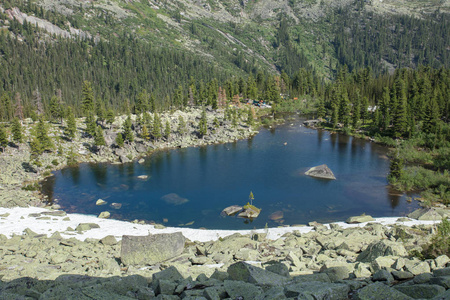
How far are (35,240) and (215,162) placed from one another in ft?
144

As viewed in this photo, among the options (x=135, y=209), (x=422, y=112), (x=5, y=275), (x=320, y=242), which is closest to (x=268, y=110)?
(x=422, y=112)

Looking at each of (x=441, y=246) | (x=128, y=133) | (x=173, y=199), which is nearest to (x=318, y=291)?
A: (x=441, y=246)

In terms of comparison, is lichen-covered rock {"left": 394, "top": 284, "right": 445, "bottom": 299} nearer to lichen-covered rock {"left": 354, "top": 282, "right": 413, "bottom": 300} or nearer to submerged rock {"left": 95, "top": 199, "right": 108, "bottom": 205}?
lichen-covered rock {"left": 354, "top": 282, "right": 413, "bottom": 300}

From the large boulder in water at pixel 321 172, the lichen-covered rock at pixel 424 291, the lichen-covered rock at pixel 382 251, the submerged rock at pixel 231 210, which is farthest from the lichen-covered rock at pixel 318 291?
the large boulder in water at pixel 321 172

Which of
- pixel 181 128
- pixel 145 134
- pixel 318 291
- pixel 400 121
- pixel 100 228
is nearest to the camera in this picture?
pixel 318 291

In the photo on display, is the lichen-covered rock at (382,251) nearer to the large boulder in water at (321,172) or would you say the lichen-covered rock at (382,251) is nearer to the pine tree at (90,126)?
the large boulder in water at (321,172)

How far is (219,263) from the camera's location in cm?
2392

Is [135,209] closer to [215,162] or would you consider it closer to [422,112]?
[215,162]

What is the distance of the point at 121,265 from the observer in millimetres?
24719

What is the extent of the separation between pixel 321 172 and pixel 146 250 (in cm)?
4087

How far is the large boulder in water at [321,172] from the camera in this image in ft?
191

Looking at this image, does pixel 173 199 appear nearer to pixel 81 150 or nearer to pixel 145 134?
pixel 145 134

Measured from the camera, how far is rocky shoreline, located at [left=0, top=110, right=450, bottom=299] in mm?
13172

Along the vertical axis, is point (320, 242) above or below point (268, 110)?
below
